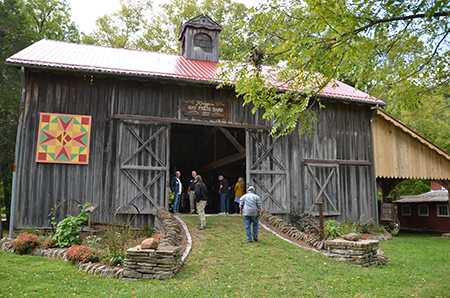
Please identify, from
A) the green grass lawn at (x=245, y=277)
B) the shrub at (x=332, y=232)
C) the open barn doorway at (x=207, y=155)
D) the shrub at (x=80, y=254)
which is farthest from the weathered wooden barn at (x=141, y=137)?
the open barn doorway at (x=207, y=155)

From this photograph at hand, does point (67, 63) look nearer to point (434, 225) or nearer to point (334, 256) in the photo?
point (334, 256)

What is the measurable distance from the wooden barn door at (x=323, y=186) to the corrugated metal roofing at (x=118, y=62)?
2796 mm

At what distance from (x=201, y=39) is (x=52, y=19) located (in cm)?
1216

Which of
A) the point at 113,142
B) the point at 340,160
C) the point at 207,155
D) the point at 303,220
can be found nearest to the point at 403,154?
the point at 340,160

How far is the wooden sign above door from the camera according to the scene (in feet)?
41.3

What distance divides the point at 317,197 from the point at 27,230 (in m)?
9.76

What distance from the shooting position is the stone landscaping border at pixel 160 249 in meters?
7.05

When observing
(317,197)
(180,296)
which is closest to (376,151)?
(317,197)

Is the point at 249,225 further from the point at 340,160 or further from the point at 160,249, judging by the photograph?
the point at 340,160

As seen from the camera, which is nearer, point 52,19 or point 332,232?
point 332,232

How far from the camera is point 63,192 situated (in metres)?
11.1

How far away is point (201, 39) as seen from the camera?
1717 cm

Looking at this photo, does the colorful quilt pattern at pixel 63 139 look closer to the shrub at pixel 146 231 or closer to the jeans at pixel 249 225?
the shrub at pixel 146 231

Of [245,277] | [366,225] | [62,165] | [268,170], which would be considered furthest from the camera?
[366,225]
